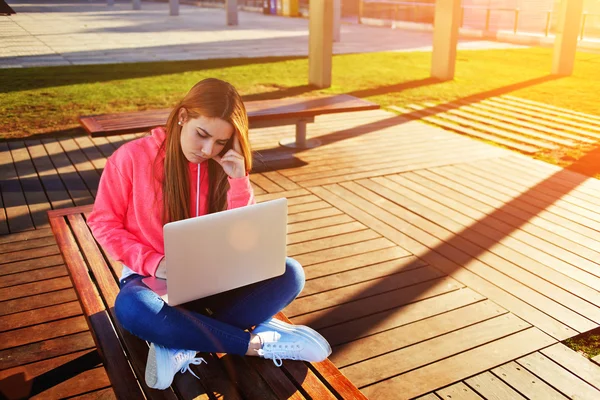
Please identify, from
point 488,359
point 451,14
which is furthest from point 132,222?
point 451,14

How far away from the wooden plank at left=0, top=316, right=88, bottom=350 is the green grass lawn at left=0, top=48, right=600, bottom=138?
4.24 m

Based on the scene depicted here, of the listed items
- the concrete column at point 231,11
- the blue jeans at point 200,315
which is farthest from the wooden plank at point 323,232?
the concrete column at point 231,11

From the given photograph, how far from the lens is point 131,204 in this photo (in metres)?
2.42

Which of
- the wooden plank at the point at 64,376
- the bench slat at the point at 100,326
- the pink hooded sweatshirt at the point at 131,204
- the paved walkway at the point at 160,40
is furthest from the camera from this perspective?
the paved walkway at the point at 160,40

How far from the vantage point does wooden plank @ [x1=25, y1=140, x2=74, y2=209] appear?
4645 mm

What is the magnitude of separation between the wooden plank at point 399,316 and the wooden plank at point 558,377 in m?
0.54

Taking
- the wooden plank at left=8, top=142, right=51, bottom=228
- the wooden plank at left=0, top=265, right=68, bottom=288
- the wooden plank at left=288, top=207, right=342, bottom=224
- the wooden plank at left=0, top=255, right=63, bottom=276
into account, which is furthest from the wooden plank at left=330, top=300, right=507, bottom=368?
the wooden plank at left=8, top=142, right=51, bottom=228

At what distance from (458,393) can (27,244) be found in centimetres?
292

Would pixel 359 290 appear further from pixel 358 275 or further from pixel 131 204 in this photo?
pixel 131 204

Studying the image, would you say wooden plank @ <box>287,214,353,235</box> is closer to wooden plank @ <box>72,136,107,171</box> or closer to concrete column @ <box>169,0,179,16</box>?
wooden plank @ <box>72,136,107,171</box>

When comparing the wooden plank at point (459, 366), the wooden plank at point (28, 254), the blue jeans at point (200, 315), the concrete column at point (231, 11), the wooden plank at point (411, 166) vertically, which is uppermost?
the concrete column at point (231, 11)

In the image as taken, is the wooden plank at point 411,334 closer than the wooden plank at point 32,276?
Yes

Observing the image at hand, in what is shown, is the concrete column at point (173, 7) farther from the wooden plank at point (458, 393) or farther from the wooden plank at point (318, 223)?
the wooden plank at point (458, 393)

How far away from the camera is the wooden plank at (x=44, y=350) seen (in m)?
2.68
